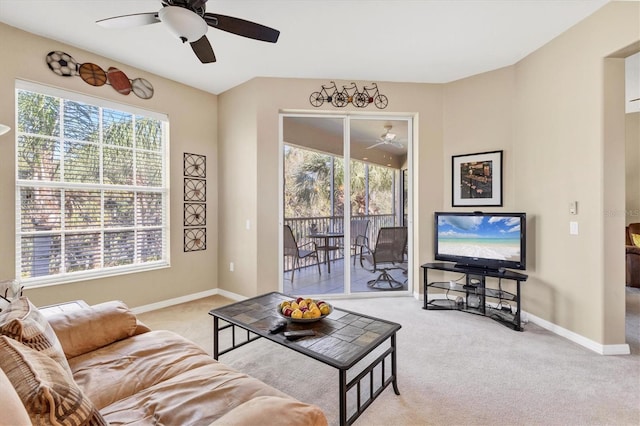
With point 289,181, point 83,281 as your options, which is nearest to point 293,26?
point 289,181

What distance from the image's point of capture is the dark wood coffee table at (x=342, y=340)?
162cm

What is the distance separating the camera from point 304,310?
2.05 metres

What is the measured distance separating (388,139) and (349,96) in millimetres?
811

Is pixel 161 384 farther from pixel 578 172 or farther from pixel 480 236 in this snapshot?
pixel 578 172

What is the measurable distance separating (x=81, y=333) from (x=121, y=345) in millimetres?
213

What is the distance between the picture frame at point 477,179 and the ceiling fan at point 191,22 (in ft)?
9.07

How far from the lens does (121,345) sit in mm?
1747

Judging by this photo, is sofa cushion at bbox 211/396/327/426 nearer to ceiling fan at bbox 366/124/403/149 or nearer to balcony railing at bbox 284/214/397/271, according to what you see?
balcony railing at bbox 284/214/397/271

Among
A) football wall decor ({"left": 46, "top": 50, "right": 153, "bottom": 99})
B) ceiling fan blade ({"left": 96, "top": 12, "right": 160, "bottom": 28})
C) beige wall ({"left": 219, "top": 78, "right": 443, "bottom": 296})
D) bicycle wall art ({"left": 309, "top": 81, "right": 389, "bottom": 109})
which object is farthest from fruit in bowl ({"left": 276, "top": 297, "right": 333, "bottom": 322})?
football wall decor ({"left": 46, "top": 50, "right": 153, "bottom": 99})

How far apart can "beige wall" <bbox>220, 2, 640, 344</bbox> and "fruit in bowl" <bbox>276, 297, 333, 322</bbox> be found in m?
1.82

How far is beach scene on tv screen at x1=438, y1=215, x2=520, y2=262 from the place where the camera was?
3232 millimetres

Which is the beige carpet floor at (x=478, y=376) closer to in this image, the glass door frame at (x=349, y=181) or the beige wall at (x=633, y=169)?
the glass door frame at (x=349, y=181)

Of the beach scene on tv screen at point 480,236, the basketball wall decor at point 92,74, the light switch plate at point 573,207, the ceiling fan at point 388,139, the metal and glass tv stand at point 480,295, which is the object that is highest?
the basketball wall decor at point 92,74

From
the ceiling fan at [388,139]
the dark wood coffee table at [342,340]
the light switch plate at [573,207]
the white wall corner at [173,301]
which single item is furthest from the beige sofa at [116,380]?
the ceiling fan at [388,139]
